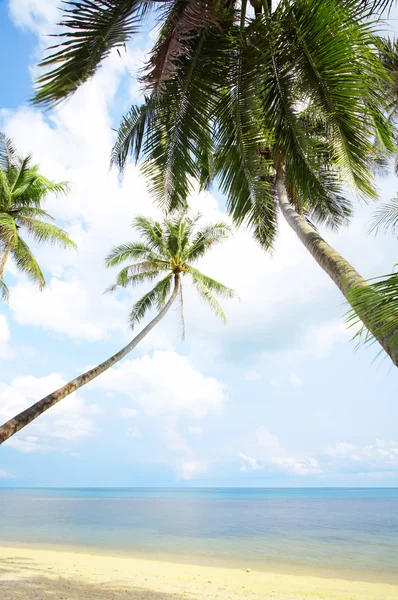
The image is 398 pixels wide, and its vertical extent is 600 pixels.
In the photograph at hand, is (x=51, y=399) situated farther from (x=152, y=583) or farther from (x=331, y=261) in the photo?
(x=331, y=261)

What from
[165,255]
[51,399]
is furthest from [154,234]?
[51,399]

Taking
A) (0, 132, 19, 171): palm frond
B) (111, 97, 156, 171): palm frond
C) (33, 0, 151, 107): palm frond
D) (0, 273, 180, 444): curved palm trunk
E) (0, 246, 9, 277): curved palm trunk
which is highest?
(0, 132, 19, 171): palm frond

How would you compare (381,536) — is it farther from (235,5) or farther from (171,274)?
(235,5)

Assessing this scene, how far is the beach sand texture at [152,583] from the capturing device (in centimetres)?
710

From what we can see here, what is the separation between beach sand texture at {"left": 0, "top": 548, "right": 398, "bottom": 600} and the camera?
710 cm

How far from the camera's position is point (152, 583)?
27.7 feet

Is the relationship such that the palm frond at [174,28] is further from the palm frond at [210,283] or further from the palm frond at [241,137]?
the palm frond at [210,283]

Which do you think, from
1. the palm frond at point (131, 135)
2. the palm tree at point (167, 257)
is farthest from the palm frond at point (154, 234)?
the palm frond at point (131, 135)

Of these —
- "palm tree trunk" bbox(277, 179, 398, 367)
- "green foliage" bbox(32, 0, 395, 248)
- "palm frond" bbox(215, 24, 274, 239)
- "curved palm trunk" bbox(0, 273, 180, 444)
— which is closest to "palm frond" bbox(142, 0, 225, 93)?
"green foliage" bbox(32, 0, 395, 248)

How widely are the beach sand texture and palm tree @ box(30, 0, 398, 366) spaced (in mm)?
6570

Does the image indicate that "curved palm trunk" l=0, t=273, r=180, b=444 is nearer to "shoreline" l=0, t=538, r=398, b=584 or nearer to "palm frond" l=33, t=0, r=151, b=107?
"palm frond" l=33, t=0, r=151, b=107

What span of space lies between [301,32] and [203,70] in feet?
4.68

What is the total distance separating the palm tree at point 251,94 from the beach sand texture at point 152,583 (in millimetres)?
6570

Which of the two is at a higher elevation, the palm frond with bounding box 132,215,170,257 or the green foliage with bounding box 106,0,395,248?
the palm frond with bounding box 132,215,170,257
